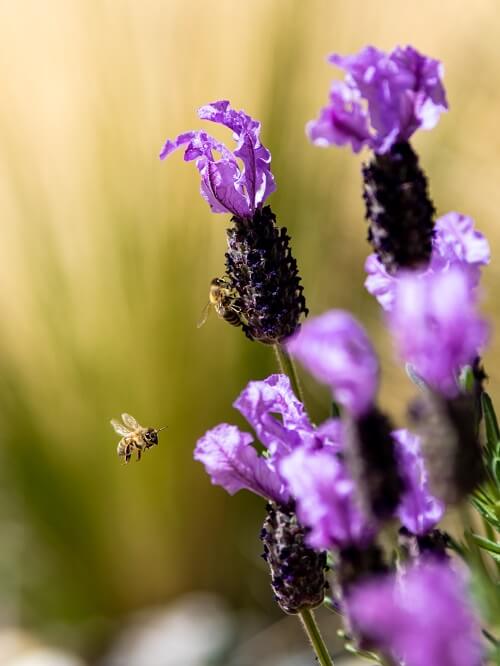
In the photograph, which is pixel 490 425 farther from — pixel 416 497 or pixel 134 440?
pixel 134 440

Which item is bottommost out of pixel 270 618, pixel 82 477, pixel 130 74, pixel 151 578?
pixel 270 618

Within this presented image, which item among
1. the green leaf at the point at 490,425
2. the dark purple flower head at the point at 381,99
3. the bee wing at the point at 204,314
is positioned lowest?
the green leaf at the point at 490,425

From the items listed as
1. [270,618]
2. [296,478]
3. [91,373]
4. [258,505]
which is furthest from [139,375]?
[296,478]

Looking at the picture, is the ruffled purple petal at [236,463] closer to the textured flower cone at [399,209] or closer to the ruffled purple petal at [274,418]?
the ruffled purple petal at [274,418]

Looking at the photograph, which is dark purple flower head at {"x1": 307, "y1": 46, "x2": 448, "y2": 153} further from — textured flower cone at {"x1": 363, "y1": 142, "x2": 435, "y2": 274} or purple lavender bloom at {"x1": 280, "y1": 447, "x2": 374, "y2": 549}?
purple lavender bloom at {"x1": 280, "y1": 447, "x2": 374, "y2": 549}

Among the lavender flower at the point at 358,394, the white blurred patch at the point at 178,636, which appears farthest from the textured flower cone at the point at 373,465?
the white blurred patch at the point at 178,636

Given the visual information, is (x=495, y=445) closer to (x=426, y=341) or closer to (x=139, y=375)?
(x=426, y=341)
